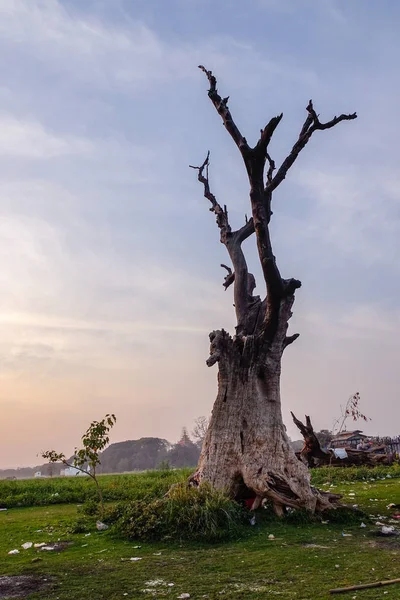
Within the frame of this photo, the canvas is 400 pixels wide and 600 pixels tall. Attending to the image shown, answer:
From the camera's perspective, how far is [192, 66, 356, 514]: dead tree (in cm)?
1051

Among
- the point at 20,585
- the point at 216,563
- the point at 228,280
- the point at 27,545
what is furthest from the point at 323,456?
the point at 20,585

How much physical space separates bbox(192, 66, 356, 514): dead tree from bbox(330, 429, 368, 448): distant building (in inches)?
916

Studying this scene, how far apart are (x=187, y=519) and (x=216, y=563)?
72.2 inches

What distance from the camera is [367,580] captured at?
5820mm

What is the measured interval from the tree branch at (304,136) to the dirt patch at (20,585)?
9.62 metres

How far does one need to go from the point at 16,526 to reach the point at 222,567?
5.96m

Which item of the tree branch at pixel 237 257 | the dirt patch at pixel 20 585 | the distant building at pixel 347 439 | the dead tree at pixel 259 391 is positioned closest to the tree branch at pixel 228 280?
the tree branch at pixel 237 257

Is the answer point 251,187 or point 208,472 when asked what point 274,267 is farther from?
point 208,472

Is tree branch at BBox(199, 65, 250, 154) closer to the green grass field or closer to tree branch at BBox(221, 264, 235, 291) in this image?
tree branch at BBox(221, 264, 235, 291)

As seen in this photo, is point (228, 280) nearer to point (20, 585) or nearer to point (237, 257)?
point (237, 257)

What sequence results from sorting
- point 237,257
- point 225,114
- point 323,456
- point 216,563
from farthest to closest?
point 323,456 → point 237,257 → point 225,114 → point 216,563

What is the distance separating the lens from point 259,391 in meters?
11.8

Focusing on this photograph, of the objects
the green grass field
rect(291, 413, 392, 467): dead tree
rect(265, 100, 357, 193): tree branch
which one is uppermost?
rect(265, 100, 357, 193): tree branch

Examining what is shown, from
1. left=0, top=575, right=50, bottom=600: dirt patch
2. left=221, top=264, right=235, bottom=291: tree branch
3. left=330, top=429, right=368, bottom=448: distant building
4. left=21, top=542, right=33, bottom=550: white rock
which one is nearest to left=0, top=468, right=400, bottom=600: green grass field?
left=0, top=575, right=50, bottom=600: dirt patch
